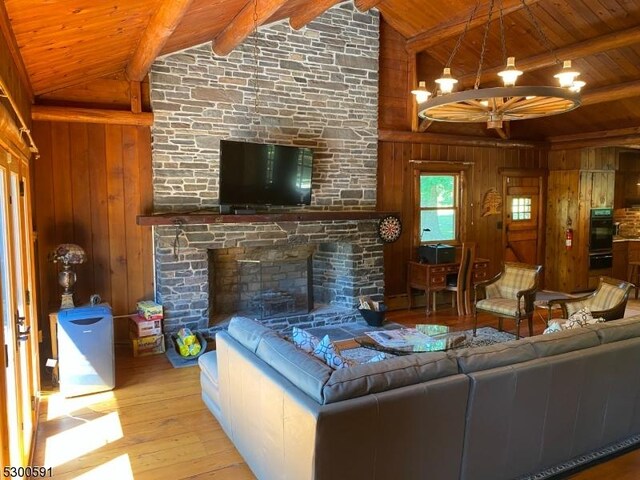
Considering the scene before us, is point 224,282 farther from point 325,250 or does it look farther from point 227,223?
point 325,250

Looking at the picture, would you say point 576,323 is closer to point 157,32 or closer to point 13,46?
point 157,32

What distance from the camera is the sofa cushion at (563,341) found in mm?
2834

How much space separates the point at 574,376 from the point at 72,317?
3.88 metres

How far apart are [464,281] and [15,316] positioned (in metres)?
5.69

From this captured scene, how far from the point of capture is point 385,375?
7.86 feet

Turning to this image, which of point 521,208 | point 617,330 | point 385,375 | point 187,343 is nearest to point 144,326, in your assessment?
point 187,343

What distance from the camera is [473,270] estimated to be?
23.3 feet

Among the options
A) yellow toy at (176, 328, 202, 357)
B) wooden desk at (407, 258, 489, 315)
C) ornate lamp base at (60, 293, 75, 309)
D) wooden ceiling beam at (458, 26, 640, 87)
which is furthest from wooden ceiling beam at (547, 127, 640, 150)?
ornate lamp base at (60, 293, 75, 309)

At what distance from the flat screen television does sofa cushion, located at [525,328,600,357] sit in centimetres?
356

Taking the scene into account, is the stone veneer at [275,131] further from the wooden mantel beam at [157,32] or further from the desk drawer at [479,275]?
the desk drawer at [479,275]

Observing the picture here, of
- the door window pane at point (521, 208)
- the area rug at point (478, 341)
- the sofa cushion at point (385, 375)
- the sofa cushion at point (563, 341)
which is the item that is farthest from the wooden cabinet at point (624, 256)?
the sofa cushion at point (385, 375)

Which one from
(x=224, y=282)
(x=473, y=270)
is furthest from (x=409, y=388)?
(x=473, y=270)

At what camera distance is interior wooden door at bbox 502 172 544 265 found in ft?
26.9

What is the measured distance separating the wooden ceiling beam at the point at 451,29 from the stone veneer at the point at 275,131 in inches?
24.2
